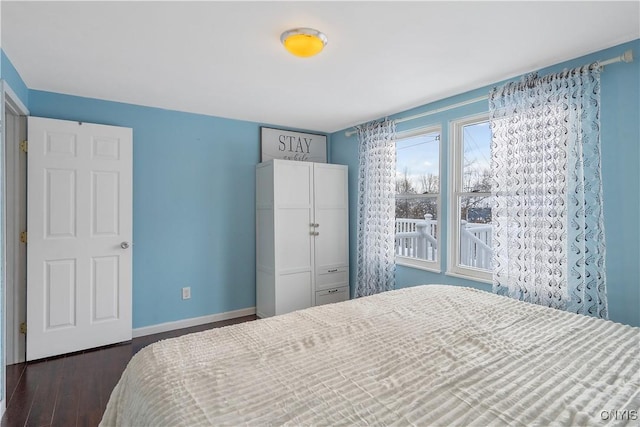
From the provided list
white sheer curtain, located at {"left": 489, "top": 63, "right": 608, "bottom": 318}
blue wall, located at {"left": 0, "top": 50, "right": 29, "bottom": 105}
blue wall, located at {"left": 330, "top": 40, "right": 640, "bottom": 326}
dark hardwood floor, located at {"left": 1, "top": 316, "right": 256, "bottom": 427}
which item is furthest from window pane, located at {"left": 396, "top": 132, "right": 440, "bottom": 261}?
blue wall, located at {"left": 0, "top": 50, "right": 29, "bottom": 105}

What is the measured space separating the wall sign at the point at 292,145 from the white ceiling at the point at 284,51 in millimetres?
950

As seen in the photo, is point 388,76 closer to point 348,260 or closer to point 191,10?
point 191,10

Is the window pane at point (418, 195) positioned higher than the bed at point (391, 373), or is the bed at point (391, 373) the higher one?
the window pane at point (418, 195)

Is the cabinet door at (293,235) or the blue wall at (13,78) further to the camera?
the cabinet door at (293,235)

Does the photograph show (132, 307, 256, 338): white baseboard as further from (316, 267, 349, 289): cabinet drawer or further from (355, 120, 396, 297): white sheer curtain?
(355, 120, 396, 297): white sheer curtain

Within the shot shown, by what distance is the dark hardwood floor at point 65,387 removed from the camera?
2.05 meters

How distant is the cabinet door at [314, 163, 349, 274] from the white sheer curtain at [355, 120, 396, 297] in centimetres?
24

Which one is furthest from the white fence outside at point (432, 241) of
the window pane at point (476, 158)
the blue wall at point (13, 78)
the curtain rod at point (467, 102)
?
the blue wall at point (13, 78)

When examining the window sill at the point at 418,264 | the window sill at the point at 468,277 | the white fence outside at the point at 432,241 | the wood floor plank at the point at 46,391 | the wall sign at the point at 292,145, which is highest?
the wall sign at the point at 292,145

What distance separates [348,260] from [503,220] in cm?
205

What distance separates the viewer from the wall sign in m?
4.04

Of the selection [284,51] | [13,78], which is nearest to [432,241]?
[284,51]

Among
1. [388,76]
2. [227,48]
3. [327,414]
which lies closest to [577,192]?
[388,76]

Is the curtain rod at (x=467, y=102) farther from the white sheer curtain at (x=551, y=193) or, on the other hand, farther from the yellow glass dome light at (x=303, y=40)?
the yellow glass dome light at (x=303, y=40)
